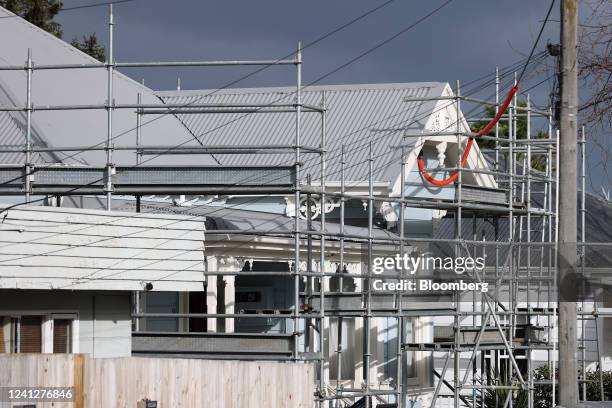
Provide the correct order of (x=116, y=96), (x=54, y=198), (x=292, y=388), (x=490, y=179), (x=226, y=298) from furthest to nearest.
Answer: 1. (x=490, y=179)
2. (x=116, y=96)
3. (x=226, y=298)
4. (x=54, y=198)
5. (x=292, y=388)

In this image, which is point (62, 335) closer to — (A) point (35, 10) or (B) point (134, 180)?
(B) point (134, 180)


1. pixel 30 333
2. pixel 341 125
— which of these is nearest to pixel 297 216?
pixel 30 333

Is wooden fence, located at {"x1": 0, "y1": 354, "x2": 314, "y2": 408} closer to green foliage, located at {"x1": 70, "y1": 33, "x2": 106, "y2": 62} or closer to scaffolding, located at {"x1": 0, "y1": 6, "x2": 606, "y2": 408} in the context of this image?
scaffolding, located at {"x1": 0, "y1": 6, "x2": 606, "y2": 408}

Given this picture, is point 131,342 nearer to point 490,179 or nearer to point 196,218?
point 196,218

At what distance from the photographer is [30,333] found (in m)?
15.2

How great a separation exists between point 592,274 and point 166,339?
8.89 meters

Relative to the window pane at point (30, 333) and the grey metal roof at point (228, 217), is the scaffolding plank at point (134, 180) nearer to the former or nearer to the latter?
the grey metal roof at point (228, 217)

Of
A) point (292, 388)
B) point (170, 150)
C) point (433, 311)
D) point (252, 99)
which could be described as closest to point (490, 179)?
point (252, 99)

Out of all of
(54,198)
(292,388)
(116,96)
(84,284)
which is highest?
(116,96)

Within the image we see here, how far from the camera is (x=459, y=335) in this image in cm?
1988

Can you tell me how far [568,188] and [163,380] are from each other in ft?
20.3

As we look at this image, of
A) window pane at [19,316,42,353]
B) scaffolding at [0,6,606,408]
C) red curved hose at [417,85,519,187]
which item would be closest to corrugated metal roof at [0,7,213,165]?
scaffolding at [0,6,606,408]

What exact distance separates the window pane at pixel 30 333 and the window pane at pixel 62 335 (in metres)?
0.22

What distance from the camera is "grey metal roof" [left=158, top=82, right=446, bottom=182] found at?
2558cm
